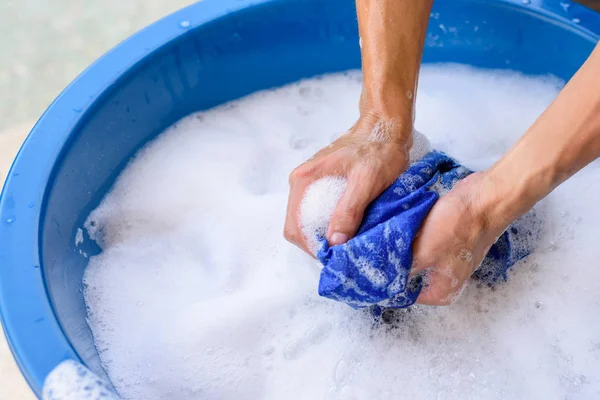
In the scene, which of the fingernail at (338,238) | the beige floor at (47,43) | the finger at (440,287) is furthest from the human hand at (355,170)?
the beige floor at (47,43)

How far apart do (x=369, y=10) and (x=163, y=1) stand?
101 centimetres

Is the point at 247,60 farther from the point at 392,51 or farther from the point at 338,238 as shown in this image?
the point at 338,238

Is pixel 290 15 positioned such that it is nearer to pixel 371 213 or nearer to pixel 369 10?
pixel 369 10

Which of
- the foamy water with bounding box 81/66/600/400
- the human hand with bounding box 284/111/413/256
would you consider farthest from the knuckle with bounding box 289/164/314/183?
the foamy water with bounding box 81/66/600/400

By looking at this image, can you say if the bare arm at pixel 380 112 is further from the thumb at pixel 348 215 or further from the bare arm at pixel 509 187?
the bare arm at pixel 509 187

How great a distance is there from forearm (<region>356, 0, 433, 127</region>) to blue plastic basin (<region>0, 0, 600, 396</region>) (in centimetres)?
33

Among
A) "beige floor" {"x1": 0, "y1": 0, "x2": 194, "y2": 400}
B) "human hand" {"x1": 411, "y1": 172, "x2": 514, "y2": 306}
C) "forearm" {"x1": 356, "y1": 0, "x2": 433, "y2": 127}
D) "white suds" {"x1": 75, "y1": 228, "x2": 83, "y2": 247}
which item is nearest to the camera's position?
"human hand" {"x1": 411, "y1": 172, "x2": 514, "y2": 306}

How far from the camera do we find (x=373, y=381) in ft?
2.92

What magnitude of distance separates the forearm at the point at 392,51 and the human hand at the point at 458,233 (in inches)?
8.0

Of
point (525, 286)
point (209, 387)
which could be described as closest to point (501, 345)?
point (525, 286)

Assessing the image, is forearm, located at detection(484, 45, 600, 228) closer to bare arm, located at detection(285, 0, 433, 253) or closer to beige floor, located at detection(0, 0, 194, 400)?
bare arm, located at detection(285, 0, 433, 253)

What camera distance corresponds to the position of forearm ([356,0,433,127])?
875 mm

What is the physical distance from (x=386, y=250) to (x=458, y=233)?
0.32 ft

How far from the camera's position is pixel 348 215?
77cm
